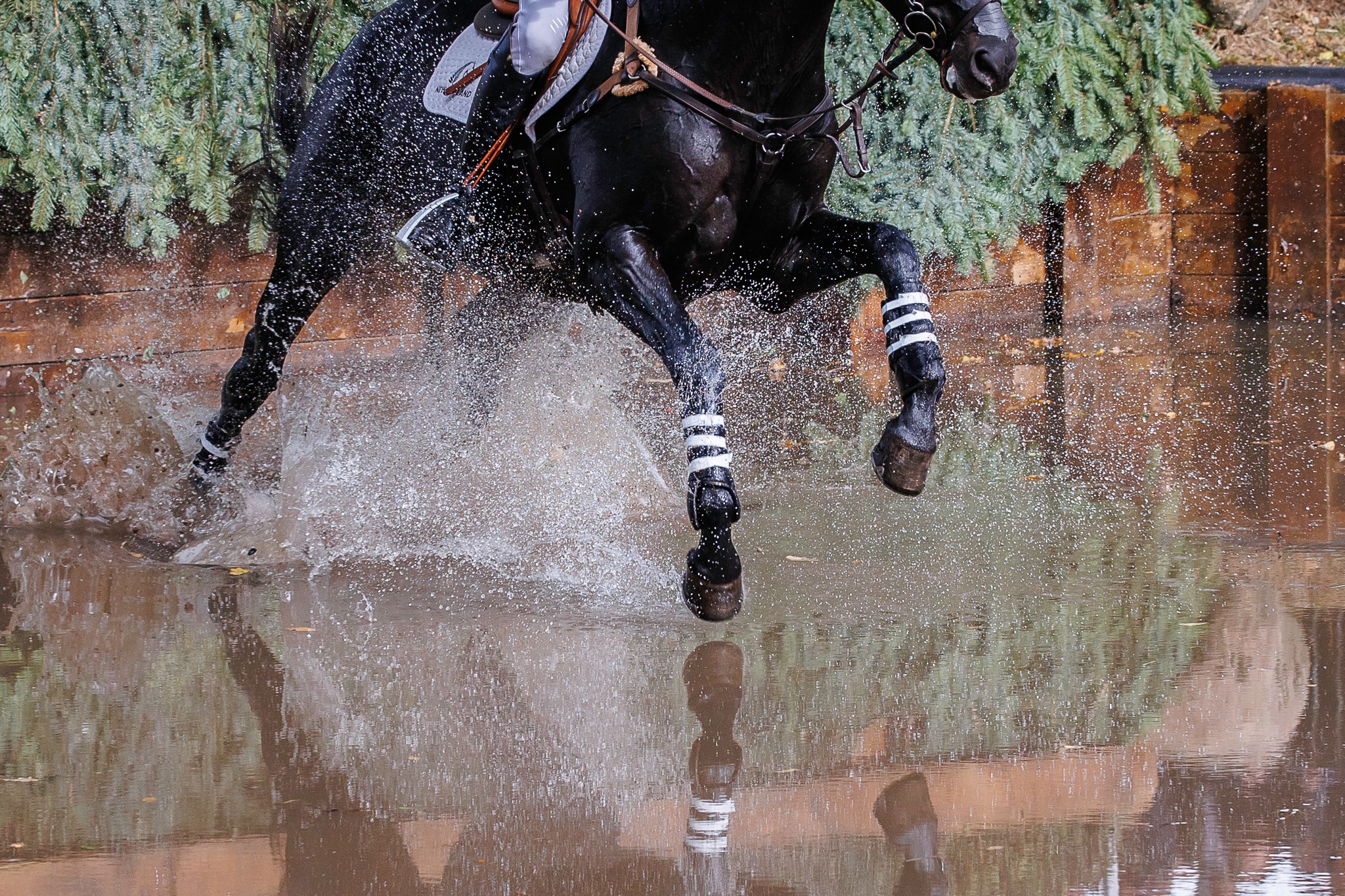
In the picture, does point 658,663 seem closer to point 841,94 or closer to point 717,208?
point 717,208

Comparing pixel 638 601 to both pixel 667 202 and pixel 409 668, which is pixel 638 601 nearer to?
pixel 409 668

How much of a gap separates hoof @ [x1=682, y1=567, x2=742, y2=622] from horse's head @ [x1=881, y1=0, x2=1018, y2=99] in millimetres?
1316

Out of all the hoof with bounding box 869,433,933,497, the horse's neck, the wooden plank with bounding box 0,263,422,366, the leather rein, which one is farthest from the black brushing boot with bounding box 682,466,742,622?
the wooden plank with bounding box 0,263,422,366

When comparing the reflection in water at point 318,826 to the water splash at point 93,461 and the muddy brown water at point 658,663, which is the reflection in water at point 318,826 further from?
the water splash at point 93,461

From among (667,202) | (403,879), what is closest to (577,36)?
(667,202)

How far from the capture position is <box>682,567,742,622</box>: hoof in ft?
11.3

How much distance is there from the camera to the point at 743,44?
352 centimetres

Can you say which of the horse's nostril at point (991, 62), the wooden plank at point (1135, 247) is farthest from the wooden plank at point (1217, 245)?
the horse's nostril at point (991, 62)

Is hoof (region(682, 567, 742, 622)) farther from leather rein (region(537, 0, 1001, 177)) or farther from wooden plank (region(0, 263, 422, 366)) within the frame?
wooden plank (region(0, 263, 422, 366))

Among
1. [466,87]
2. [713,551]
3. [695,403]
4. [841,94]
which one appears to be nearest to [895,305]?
[695,403]

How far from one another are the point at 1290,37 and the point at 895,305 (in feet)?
27.3

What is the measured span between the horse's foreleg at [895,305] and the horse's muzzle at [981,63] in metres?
0.59

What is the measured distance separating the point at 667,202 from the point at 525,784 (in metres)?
1.58

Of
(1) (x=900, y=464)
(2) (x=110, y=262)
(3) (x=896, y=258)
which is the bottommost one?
(1) (x=900, y=464)
